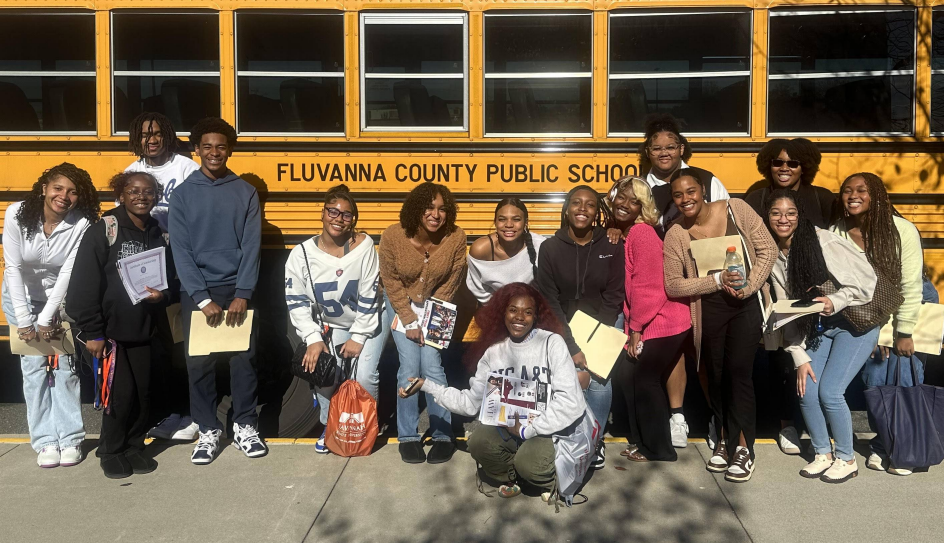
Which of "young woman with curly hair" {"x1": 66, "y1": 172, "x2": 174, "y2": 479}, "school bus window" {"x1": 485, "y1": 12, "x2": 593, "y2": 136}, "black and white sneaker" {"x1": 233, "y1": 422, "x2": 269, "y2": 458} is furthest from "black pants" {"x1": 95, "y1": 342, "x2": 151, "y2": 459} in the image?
"school bus window" {"x1": 485, "y1": 12, "x2": 593, "y2": 136}

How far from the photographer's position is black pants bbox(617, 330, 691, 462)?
12.4 ft

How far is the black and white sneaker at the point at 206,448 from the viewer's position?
12.8ft

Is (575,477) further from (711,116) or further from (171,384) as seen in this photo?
(171,384)

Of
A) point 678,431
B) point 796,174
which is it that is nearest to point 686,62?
point 796,174

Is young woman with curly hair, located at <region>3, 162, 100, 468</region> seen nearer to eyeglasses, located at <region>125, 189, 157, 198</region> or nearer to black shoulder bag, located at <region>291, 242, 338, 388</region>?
eyeglasses, located at <region>125, 189, 157, 198</region>

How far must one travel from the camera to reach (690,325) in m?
3.78

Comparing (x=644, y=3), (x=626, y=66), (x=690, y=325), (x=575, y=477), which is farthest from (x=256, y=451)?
(x=644, y=3)

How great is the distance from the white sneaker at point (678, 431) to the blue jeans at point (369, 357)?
1468 mm

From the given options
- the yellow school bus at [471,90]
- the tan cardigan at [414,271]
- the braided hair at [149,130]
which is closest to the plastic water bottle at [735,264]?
the yellow school bus at [471,90]

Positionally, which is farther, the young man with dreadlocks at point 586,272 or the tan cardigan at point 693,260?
the young man with dreadlocks at point 586,272

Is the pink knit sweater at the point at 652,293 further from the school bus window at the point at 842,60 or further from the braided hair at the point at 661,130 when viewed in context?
the school bus window at the point at 842,60

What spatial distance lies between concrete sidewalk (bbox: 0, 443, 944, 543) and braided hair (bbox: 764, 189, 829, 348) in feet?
2.28

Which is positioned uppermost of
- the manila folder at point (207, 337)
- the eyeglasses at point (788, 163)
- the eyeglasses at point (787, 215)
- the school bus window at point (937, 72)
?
the school bus window at point (937, 72)

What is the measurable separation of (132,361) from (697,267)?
2.59 m
